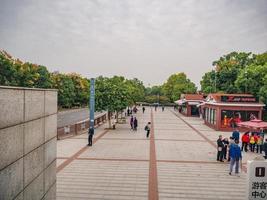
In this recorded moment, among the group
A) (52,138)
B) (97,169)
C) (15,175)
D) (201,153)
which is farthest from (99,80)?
(15,175)

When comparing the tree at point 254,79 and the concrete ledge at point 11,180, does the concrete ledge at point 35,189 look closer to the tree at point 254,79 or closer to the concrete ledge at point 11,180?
the concrete ledge at point 11,180

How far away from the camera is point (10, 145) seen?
22.7 ft

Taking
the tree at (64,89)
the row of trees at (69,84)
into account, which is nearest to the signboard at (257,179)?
the row of trees at (69,84)

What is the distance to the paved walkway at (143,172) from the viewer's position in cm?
1320

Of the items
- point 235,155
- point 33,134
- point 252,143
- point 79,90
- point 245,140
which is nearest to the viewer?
point 33,134

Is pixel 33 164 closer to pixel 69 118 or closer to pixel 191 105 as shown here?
pixel 69 118

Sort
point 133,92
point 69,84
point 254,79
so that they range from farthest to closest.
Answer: point 69,84 < point 133,92 < point 254,79

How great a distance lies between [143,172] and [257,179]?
8.19m

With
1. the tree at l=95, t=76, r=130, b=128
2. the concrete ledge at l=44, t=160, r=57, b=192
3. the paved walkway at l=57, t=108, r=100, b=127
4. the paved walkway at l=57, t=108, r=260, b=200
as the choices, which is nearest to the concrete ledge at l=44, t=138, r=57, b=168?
the concrete ledge at l=44, t=160, r=57, b=192

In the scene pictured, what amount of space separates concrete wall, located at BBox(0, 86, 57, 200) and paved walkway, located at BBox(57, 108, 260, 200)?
10.7ft

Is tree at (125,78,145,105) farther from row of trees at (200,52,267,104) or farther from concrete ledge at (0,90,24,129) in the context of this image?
concrete ledge at (0,90,24,129)

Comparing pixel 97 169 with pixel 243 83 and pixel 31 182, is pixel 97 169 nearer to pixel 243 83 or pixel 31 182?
pixel 31 182

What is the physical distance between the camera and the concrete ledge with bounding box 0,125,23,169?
6536mm

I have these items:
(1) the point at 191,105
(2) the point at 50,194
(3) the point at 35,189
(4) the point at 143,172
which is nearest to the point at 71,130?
(4) the point at 143,172
